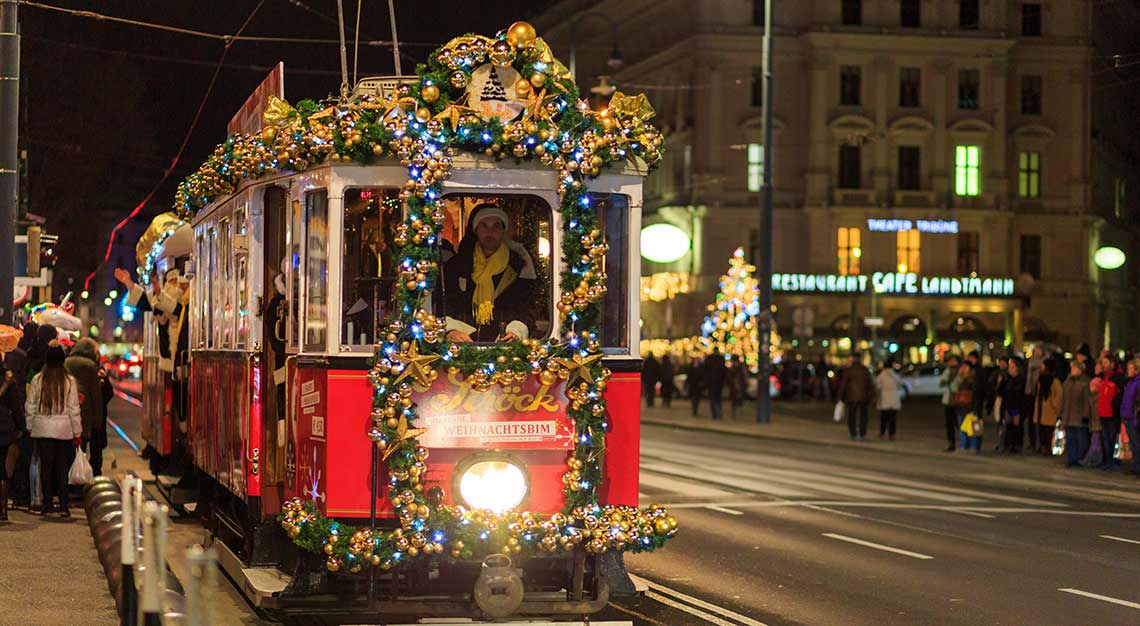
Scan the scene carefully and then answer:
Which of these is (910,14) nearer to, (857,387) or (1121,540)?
(857,387)

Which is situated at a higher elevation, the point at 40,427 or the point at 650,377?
the point at 40,427

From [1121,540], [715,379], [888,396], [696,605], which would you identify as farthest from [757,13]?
[696,605]

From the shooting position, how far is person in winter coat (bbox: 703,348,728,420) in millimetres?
42875

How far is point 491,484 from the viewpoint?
10102 mm

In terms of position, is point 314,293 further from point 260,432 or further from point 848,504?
point 848,504

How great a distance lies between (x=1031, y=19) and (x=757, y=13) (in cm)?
1281

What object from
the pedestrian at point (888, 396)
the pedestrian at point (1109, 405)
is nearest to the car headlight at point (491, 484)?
the pedestrian at point (1109, 405)

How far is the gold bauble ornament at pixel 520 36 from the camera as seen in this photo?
10.1 m

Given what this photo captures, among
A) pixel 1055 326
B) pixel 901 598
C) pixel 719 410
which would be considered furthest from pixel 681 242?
pixel 901 598

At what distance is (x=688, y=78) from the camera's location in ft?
252

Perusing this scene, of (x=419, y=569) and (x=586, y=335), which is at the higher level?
(x=586, y=335)

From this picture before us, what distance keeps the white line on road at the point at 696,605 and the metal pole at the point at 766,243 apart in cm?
2641

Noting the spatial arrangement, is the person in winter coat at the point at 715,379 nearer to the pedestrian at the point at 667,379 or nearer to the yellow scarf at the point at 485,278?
the pedestrian at the point at 667,379

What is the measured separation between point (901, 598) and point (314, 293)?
484cm
